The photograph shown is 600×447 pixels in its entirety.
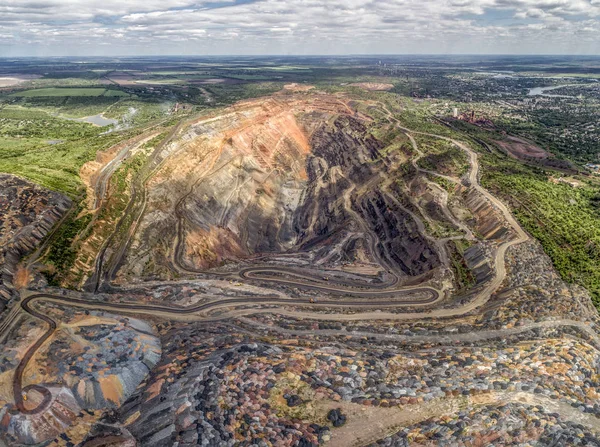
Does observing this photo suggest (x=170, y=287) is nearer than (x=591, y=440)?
No

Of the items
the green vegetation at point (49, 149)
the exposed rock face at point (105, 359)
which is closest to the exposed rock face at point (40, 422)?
the exposed rock face at point (105, 359)

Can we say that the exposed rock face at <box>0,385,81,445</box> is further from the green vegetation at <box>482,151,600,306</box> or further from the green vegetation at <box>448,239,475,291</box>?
the green vegetation at <box>482,151,600,306</box>

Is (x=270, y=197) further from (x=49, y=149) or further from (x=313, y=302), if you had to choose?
(x=49, y=149)

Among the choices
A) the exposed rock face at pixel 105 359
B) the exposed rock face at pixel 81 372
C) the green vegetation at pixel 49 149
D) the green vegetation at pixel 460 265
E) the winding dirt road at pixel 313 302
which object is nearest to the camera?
the exposed rock face at pixel 81 372

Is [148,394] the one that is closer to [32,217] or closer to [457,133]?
[32,217]

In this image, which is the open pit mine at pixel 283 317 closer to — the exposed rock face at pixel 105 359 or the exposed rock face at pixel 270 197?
the exposed rock face at pixel 105 359

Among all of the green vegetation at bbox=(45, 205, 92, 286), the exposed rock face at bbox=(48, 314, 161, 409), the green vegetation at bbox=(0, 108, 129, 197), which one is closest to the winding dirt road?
the exposed rock face at bbox=(48, 314, 161, 409)

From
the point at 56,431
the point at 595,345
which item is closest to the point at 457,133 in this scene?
the point at 595,345
